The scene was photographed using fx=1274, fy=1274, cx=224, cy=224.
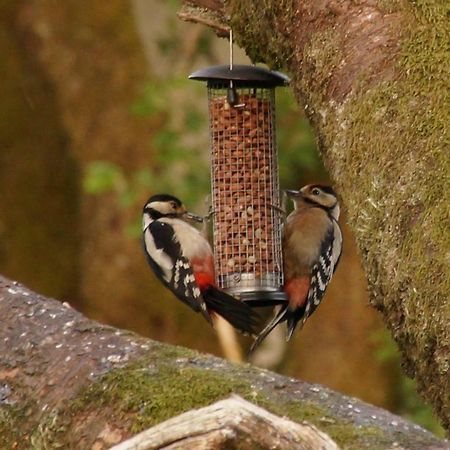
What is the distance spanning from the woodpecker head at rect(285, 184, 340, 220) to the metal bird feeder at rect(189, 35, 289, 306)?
281mm

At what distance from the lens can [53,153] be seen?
10.6m

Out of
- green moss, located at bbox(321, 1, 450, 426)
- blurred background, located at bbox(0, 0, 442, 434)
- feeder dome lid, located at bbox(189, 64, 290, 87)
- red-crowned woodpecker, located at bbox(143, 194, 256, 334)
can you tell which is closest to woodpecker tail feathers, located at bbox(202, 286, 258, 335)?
red-crowned woodpecker, located at bbox(143, 194, 256, 334)

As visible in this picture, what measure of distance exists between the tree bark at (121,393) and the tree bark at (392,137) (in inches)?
8.7

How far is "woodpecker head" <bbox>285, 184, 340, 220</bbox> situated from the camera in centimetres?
538

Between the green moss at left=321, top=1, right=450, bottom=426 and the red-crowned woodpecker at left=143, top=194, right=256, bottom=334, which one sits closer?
the green moss at left=321, top=1, right=450, bottom=426

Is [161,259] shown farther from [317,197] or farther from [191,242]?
[317,197]

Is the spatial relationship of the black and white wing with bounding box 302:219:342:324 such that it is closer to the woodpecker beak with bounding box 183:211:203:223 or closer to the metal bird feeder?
the metal bird feeder

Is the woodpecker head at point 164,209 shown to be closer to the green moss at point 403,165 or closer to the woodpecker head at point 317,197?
the woodpecker head at point 317,197

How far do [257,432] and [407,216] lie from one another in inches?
32.2

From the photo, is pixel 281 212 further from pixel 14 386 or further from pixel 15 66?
pixel 15 66

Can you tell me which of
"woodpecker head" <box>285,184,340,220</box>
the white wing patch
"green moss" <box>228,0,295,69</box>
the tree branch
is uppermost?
"green moss" <box>228,0,295,69</box>

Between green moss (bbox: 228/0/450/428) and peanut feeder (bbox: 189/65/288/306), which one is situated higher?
green moss (bbox: 228/0/450/428)

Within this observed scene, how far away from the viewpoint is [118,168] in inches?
378

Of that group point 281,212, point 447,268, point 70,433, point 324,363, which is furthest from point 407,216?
point 324,363
